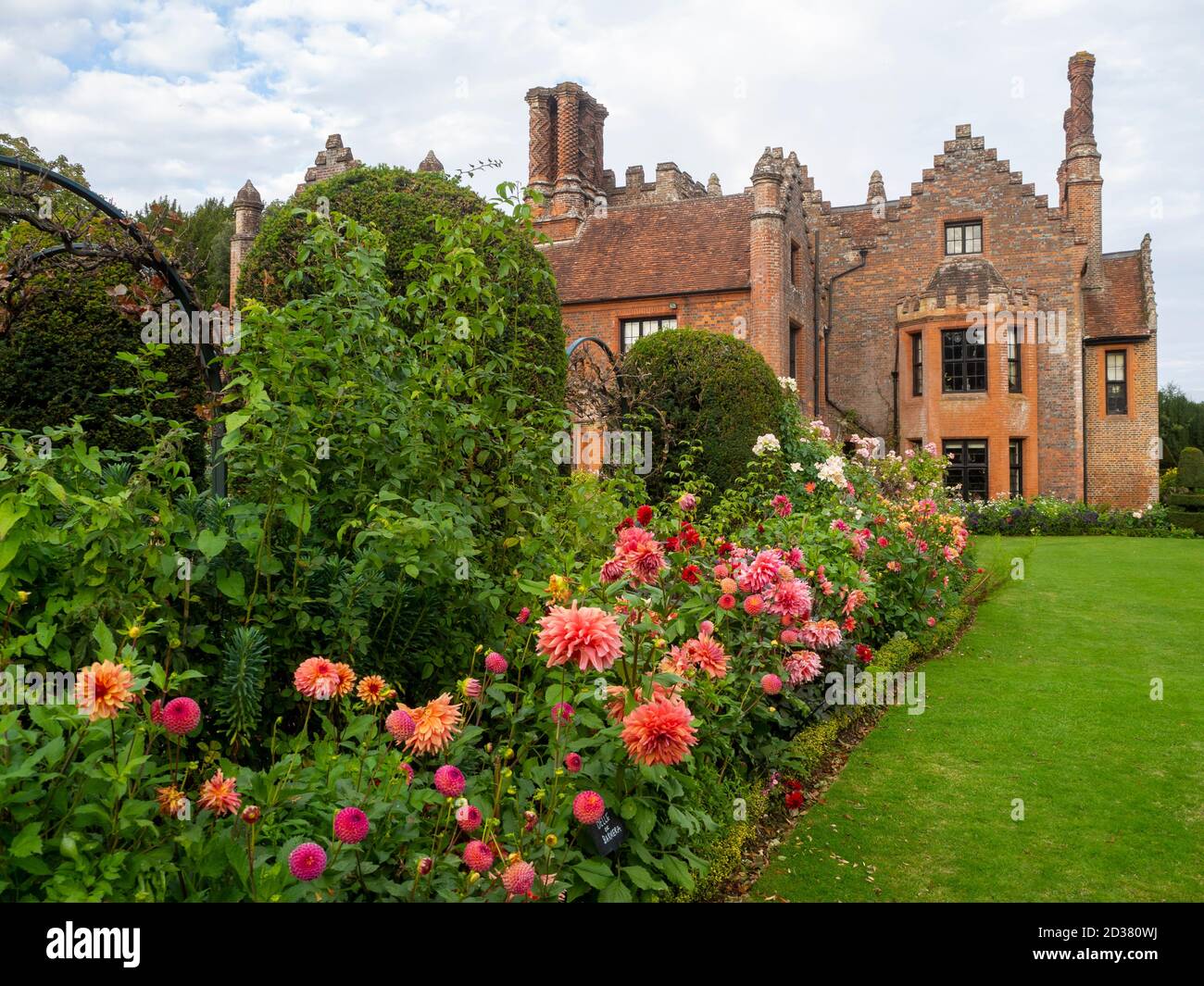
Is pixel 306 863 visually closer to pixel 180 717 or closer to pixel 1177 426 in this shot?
pixel 180 717

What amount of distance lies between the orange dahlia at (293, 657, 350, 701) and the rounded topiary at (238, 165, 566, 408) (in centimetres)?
423

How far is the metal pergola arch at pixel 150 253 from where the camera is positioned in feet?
15.5

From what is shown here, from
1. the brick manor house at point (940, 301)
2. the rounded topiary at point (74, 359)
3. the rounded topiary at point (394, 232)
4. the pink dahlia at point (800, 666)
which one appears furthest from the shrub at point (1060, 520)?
the rounded topiary at point (74, 359)

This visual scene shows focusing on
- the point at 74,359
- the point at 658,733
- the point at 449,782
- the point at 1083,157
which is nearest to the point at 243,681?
the point at 449,782

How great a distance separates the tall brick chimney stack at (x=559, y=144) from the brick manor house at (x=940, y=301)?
7.7 inches

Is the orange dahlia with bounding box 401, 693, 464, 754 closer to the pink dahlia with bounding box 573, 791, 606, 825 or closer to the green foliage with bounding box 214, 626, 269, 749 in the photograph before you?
the pink dahlia with bounding box 573, 791, 606, 825

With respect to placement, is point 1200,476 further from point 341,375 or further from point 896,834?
point 341,375

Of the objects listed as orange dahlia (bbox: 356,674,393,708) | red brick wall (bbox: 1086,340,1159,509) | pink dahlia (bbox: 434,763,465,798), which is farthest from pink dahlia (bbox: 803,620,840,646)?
red brick wall (bbox: 1086,340,1159,509)

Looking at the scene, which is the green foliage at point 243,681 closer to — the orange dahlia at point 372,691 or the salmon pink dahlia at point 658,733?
the orange dahlia at point 372,691

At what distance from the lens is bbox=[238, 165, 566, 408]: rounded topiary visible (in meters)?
6.70

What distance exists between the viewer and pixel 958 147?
25.9 meters

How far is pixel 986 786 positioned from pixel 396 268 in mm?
5489

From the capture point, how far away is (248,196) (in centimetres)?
2458
